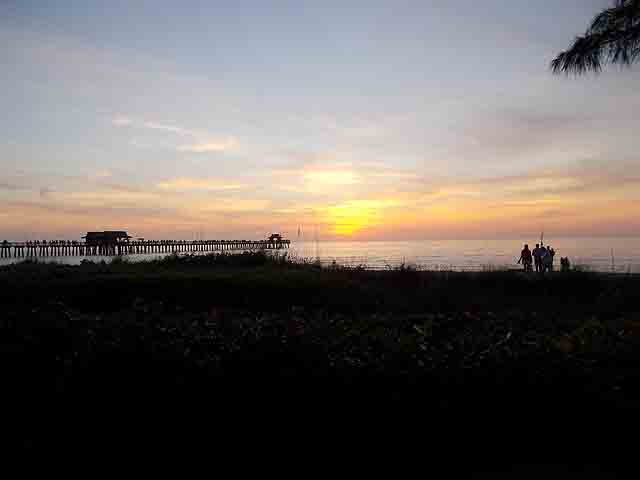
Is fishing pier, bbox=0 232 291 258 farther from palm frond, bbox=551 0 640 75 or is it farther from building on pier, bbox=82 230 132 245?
palm frond, bbox=551 0 640 75

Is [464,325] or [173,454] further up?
[464,325]

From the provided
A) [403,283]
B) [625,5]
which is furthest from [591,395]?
[403,283]

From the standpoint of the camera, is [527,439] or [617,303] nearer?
[527,439]

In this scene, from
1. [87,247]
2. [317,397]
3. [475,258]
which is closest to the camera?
[317,397]

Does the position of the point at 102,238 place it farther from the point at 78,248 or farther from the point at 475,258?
the point at 475,258

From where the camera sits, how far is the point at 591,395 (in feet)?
14.5

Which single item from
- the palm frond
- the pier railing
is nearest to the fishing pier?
the pier railing

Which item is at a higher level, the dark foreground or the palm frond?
the palm frond

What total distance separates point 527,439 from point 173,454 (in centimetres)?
275

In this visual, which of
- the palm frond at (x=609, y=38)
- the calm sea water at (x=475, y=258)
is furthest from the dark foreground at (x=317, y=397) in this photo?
the calm sea water at (x=475, y=258)

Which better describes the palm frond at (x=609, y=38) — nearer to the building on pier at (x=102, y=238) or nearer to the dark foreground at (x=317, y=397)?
the dark foreground at (x=317, y=397)

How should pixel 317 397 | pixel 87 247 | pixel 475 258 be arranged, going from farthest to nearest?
pixel 87 247, pixel 475 258, pixel 317 397

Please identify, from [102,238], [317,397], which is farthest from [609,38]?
[102,238]

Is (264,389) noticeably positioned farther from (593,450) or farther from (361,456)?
(593,450)
